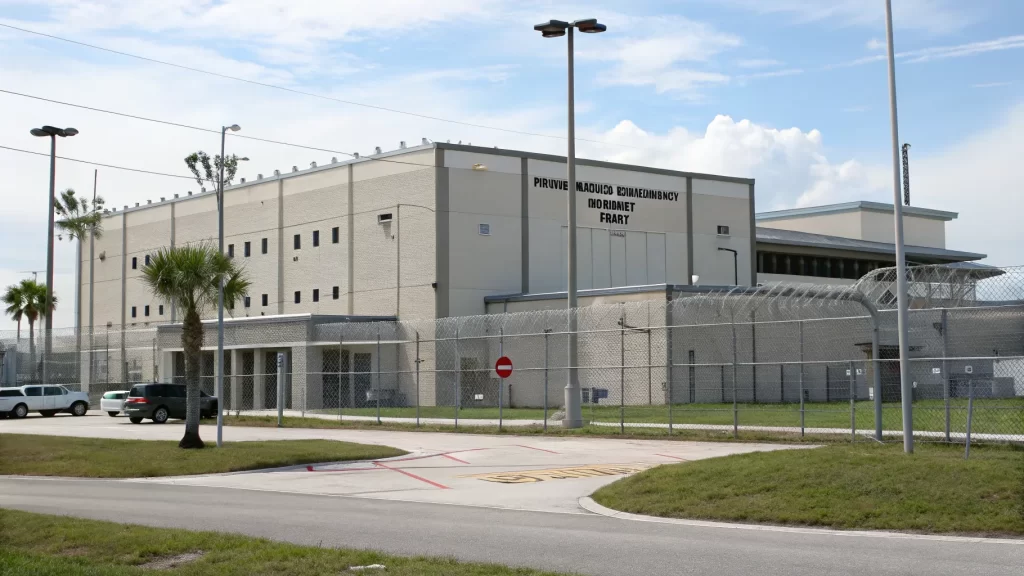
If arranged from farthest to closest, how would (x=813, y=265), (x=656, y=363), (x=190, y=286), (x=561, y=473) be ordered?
(x=813, y=265) → (x=656, y=363) → (x=190, y=286) → (x=561, y=473)

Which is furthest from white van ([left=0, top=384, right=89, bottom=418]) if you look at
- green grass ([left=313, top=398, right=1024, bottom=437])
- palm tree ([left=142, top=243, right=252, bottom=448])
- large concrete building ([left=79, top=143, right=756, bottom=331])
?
palm tree ([left=142, top=243, right=252, bottom=448])

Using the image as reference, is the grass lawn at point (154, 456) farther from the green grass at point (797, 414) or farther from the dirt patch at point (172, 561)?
the dirt patch at point (172, 561)

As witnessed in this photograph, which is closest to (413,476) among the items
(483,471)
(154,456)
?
(483,471)

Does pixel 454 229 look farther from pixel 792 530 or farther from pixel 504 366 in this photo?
pixel 792 530

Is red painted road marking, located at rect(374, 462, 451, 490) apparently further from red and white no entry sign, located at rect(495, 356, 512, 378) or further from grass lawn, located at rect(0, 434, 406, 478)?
red and white no entry sign, located at rect(495, 356, 512, 378)

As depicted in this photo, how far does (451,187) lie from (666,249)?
43.4 ft

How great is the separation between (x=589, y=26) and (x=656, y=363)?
15647 millimetres

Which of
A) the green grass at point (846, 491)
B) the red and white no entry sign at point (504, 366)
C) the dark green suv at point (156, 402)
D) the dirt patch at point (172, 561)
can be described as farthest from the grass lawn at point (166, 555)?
the dark green suv at point (156, 402)

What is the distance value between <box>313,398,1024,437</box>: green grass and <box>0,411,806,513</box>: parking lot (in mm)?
4570

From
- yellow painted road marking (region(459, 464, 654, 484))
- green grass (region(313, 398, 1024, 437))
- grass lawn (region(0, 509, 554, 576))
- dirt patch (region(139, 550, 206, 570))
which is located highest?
green grass (region(313, 398, 1024, 437))

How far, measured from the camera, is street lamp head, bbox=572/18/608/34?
96.2 ft

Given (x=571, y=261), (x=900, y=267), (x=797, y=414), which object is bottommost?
(x=797, y=414)

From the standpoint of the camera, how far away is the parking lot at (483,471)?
58.5ft

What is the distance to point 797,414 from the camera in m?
33.5
